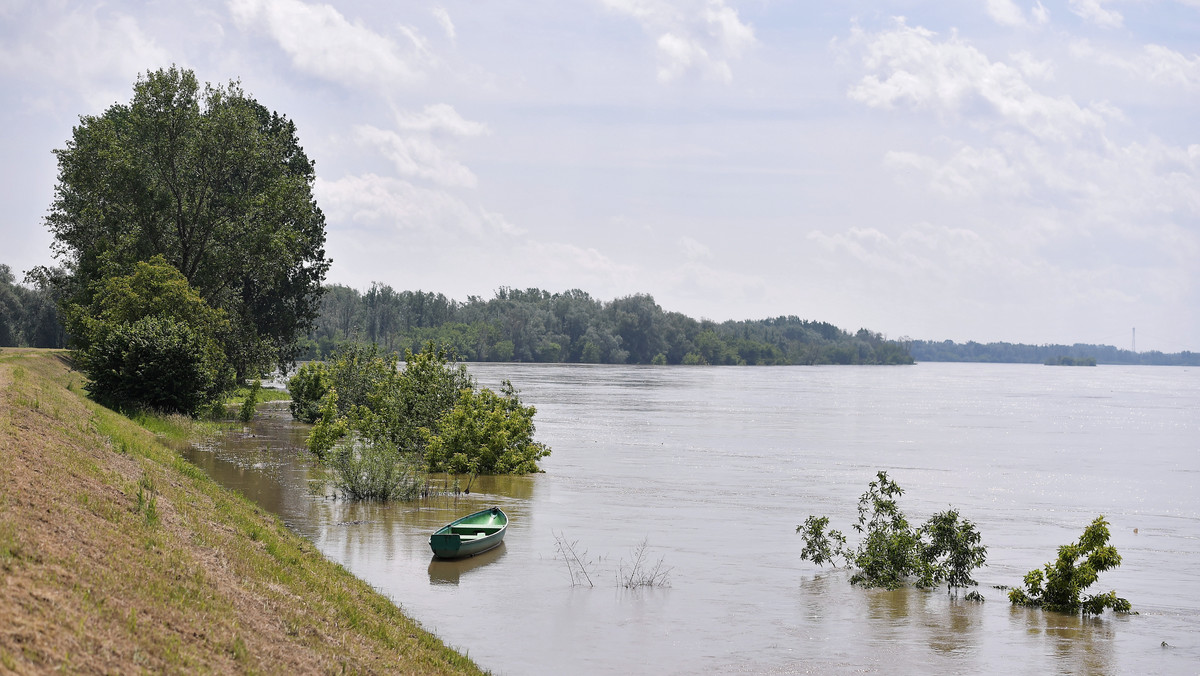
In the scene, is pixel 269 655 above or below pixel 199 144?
below

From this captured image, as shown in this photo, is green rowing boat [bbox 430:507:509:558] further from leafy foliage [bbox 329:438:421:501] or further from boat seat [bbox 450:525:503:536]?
leafy foliage [bbox 329:438:421:501]

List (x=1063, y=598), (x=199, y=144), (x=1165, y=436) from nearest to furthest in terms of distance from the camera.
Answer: (x=1063, y=598)
(x=199, y=144)
(x=1165, y=436)

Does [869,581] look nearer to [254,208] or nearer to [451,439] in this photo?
[451,439]

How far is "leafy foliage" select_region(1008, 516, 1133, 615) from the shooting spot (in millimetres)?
20172

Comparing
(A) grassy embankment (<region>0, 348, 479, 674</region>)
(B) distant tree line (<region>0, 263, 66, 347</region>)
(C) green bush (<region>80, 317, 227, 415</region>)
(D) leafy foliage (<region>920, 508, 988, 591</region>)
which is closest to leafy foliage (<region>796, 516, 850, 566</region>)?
(D) leafy foliage (<region>920, 508, 988, 591</region>)

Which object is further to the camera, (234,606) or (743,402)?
(743,402)

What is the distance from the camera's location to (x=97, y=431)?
23234mm

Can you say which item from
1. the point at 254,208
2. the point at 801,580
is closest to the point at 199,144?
the point at 254,208

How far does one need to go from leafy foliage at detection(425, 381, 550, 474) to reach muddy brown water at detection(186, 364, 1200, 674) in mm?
1073

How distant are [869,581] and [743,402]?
7238 cm

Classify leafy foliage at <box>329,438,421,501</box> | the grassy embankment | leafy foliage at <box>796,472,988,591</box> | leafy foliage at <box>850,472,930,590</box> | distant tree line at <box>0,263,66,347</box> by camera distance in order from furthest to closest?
1. distant tree line at <box>0,263,66,347</box>
2. leafy foliage at <box>329,438,421,501</box>
3. leafy foliage at <box>850,472,930,590</box>
4. leafy foliage at <box>796,472,988,591</box>
5. the grassy embankment

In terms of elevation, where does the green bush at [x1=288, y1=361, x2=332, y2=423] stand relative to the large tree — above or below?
below

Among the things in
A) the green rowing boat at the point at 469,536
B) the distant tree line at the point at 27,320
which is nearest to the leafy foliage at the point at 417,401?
the green rowing boat at the point at 469,536

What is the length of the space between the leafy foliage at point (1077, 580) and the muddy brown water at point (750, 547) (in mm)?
387
